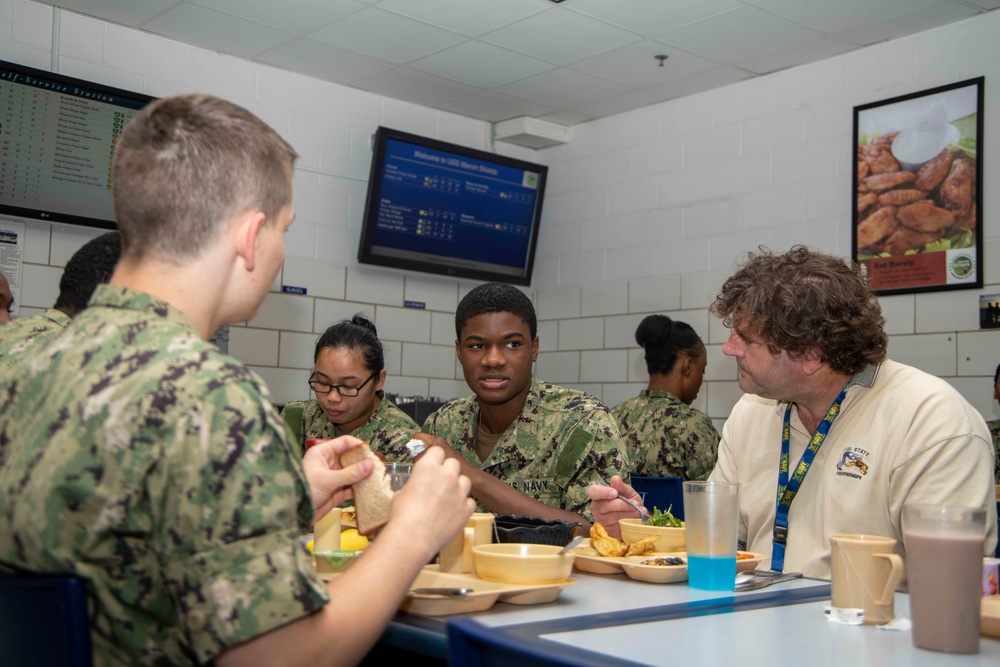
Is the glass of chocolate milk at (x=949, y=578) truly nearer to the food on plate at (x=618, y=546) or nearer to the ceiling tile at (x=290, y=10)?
the food on plate at (x=618, y=546)

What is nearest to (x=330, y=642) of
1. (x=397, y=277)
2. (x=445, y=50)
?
(x=445, y=50)

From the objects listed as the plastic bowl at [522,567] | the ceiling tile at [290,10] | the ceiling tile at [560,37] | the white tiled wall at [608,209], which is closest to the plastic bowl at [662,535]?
the plastic bowl at [522,567]

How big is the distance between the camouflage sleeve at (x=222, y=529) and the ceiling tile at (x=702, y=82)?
14.9 feet

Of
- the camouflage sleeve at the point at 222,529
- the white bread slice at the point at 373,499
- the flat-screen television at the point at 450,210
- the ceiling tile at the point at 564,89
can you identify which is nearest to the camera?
the camouflage sleeve at the point at 222,529

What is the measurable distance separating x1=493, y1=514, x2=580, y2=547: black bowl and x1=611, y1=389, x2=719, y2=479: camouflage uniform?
2.78m

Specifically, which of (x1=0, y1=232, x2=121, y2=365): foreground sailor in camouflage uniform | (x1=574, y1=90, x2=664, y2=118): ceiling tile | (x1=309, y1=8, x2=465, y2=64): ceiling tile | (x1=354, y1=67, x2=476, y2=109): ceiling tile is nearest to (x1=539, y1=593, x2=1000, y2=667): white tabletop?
(x1=0, y1=232, x2=121, y2=365): foreground sailor in camouflage uniform

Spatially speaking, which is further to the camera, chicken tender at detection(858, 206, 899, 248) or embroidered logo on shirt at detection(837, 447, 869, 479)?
chicken tender at detection(858, 206, 899, 248)

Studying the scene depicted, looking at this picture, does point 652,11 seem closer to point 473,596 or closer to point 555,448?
point 555,448

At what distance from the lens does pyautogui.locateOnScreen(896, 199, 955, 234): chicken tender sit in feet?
14.5

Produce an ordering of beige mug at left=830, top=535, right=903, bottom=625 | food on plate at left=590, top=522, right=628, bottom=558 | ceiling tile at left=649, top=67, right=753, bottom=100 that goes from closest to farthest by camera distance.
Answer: beige mug at left=830, top=535, right=903, bottom=625
food on plate at left=590, top=522, right=628, bottom=558
ceiling tile at left=649, top=67, right=753, bottom=100

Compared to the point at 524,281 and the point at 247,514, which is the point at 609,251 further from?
the point at 247,514

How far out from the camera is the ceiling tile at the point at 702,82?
517 cm

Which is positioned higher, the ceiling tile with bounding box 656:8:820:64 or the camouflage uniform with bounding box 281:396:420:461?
the ceiling tile with bounding box 656:8:820:64

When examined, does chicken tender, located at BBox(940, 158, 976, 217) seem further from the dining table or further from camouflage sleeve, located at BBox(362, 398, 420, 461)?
the dining table
